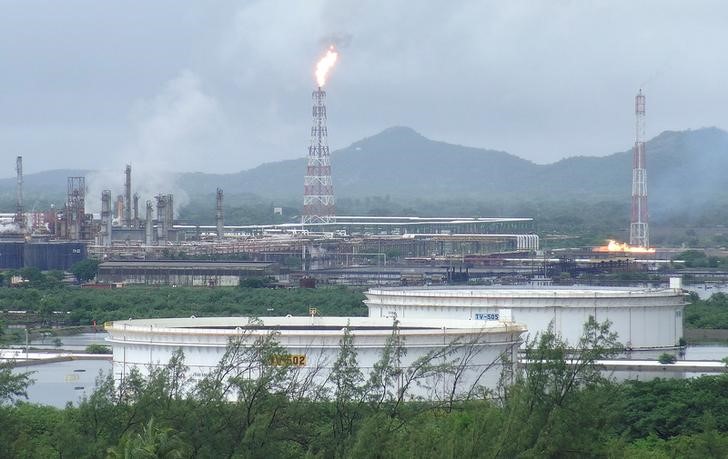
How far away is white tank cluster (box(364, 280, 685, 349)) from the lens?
2137 inches

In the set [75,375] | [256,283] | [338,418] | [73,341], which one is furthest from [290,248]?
[338,418]

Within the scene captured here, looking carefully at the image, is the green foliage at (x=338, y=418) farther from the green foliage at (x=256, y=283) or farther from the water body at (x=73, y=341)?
the green foliage at (x=256, y=283)

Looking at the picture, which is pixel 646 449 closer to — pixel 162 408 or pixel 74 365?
pixel 162 408

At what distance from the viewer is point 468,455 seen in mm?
27688

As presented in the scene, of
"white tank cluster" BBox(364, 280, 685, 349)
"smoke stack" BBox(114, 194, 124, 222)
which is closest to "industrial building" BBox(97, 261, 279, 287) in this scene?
"smoke stack" BBox(114, 194, 124, 222)

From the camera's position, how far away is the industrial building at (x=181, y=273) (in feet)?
353

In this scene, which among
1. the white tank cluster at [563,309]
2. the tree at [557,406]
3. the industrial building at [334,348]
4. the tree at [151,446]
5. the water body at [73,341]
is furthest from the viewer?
the water body at [73,341]

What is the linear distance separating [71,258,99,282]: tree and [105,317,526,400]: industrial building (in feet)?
224

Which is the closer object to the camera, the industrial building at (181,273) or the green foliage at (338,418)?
the green foliage at (338,418)

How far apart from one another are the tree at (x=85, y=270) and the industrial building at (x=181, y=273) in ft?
1.13

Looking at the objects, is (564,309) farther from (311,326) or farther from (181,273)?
(181,273)

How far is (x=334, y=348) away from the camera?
37844 mm

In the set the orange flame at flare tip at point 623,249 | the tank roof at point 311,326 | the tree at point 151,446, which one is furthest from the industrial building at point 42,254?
the tree at point 151,446

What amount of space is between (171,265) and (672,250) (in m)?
49.2
